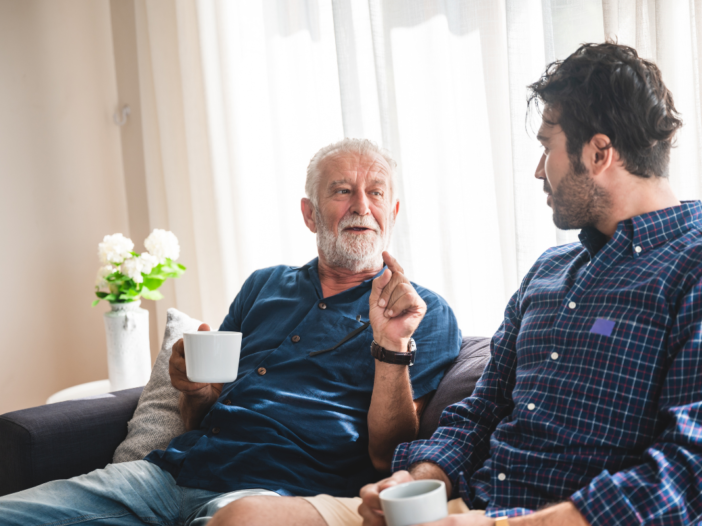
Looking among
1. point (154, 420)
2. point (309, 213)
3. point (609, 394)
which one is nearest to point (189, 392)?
point (154, 420)

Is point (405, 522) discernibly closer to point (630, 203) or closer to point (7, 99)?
point (630, 203)

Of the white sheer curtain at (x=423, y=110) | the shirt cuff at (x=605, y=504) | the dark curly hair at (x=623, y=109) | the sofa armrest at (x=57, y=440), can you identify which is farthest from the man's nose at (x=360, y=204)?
the shirt cuff at (x=605, y=504)

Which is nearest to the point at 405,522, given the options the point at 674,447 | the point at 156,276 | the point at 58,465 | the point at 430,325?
the point at 674,447

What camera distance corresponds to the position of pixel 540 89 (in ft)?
3.92

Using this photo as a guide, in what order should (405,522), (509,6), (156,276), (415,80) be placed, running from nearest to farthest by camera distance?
(405,522), (509,6), (415,80), (156,276)

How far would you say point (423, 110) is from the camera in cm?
198

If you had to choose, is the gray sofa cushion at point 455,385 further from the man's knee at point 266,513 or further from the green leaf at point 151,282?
the green leaf at point 151,282

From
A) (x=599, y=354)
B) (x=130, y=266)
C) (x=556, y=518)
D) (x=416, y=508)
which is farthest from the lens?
(x=130, y=266)

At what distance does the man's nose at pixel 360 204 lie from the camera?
171cm

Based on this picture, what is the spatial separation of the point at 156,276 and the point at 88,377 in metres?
1.20

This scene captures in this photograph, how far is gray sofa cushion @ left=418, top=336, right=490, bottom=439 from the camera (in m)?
1.38

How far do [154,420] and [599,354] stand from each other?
1240 millimetres

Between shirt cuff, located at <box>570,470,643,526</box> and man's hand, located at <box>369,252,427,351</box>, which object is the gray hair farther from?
shirt cuff, located at <box>570,470,643,526</box>

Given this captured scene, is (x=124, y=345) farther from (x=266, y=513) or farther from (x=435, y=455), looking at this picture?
(x=435, y=455)
